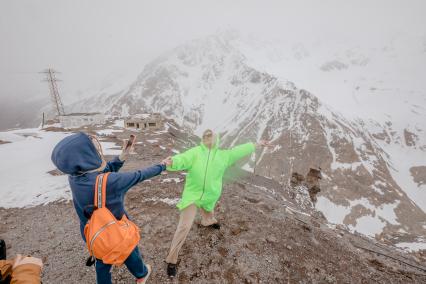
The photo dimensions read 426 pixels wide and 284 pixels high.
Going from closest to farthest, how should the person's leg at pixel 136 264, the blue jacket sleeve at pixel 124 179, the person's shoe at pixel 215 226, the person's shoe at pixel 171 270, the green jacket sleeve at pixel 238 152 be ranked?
the blue jacket sleeve at pixel 124 179, the person's leg at pixel 136 264, the person's shoe at pixel 171 270, the green jacket sleeve at pixel 238 152, the person's shoe at pixel 215 226

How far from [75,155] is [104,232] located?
1219 millimetres

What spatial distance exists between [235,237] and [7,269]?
19.6 feet

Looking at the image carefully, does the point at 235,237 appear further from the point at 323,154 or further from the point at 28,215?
the point at 323,154

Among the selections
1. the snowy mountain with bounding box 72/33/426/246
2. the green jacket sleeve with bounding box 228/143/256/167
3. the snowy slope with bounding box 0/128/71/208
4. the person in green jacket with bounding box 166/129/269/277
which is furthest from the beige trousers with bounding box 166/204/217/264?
the snowy mountain with bounding box 72/33/426/246

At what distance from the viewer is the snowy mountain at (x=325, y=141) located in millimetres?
80875

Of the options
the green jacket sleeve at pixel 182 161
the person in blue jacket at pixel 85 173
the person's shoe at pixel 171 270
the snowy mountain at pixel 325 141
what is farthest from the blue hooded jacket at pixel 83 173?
the snowy mountain at pixel 325 141

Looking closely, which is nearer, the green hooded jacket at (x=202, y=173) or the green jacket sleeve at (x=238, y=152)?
the green hooded jacket at (x=202, y=173)

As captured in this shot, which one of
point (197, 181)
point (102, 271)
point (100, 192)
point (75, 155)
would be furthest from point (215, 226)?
point (75, 155)

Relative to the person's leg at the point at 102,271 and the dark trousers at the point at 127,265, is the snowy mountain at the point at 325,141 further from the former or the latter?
the person's leg at the point at 102,271

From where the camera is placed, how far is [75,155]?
3.39 m

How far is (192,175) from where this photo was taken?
545cm

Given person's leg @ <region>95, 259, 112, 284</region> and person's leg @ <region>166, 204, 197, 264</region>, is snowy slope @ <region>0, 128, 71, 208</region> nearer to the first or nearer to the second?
person's leg @ <region>166, 204, 197, 264</region>

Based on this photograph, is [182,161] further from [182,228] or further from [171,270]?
[171,270]

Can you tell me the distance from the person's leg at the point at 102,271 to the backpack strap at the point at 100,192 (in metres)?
1.20
